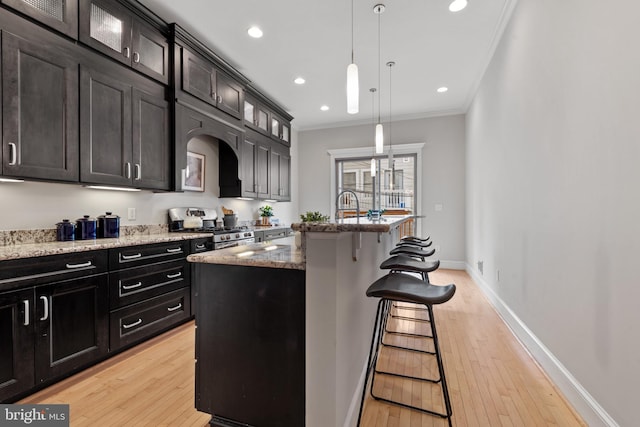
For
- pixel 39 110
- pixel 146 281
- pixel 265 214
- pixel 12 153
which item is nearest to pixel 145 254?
pixel 146 281

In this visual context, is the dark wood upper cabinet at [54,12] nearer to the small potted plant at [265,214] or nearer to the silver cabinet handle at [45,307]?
the silver cabinet handle at [45,307]

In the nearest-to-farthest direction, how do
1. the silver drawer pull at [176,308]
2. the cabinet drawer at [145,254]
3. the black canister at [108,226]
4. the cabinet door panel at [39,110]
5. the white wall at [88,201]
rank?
the cabinet door panel at [39,110] < the white wall at [88,201] < the cabinet drawer at [145,254] < the black canister at [108,226] < the silver drawer pull at [176,308]

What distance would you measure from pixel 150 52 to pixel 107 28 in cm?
42

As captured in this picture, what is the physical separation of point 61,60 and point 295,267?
233 centimetres

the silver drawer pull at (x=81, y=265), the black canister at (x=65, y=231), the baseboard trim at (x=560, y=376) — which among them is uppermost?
the black canister at (x=65, y=231)

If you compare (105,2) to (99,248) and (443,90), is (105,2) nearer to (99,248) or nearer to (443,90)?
(99,248)

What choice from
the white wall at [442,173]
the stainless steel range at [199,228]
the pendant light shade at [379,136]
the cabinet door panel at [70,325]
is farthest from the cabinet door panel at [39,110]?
the white wall at [442,173]

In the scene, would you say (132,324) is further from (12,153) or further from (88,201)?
(12,153)

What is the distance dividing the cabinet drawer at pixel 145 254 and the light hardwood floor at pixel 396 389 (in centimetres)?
72

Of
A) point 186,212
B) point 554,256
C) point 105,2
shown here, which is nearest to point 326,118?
point 186,212

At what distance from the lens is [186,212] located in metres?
3.64

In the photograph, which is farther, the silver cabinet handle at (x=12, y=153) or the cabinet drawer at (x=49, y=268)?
the silver cabinet handle at (x=12, y=153)

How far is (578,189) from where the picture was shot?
1.62m

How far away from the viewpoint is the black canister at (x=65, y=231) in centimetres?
231
